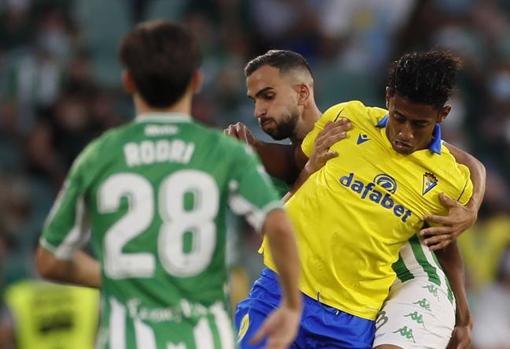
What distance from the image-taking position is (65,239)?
16.5ft

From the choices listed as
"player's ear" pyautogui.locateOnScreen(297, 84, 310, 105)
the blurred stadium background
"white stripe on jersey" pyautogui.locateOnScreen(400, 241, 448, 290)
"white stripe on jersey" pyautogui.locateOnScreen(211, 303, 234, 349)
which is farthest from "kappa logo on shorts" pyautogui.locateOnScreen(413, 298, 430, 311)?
the blurred stadium background

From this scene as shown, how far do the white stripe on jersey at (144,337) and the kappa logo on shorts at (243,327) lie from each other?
1934 millimetres

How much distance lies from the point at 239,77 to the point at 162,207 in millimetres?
10082

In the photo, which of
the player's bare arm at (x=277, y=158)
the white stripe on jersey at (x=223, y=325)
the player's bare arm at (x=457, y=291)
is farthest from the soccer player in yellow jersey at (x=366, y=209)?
the white stripe on jersey at (x=223, y=325)

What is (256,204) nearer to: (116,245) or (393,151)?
(116,245)

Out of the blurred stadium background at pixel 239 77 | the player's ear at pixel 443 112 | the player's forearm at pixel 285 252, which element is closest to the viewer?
the player's forearm at pixel 285 252

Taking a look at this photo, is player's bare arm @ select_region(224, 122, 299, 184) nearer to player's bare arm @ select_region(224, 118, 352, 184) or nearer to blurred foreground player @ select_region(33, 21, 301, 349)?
player's bare arm @ select_region(224, 118, 352, 184)

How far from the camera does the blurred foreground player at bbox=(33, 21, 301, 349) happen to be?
16.2ft

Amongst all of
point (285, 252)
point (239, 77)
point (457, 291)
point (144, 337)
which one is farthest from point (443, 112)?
point (239, 77)

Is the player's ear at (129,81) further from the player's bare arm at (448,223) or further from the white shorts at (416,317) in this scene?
the white shorts at (416,317)

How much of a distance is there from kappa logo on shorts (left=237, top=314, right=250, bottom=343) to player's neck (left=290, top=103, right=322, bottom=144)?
0.97 metres

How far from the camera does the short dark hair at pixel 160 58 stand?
4.90 meters

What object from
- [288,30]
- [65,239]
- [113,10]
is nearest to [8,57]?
[113,10]

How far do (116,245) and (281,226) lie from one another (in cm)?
63
